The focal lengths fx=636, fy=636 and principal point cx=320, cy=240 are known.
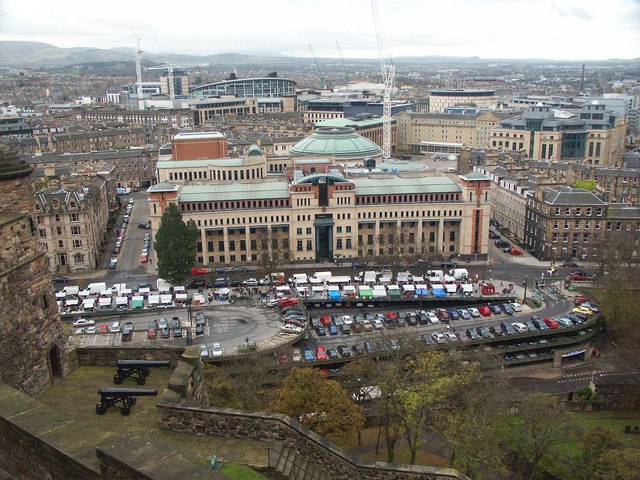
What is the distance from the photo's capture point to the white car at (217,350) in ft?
177

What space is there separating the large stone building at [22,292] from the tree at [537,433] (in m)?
28.1

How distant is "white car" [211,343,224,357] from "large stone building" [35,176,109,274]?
33202 mm

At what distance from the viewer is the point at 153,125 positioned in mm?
166125

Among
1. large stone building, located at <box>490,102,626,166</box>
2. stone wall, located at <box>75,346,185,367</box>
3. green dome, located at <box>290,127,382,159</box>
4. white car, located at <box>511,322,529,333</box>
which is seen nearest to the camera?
stone wall, located at <box>75,346,185,367</box>

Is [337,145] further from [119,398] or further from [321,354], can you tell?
[119,398]

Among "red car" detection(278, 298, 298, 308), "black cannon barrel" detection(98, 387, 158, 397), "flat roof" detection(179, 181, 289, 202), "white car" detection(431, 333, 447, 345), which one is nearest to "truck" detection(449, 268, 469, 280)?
"white car" detection(431, 333, 447, 345)

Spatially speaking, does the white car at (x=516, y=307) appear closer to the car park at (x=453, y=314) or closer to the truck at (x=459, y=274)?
the car park at (x=453, y=314)

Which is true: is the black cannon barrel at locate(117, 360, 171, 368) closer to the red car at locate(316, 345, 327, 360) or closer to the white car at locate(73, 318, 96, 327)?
the red car at locate(316, 345, 327, 360)

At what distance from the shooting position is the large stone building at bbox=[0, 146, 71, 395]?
1731 centimetres

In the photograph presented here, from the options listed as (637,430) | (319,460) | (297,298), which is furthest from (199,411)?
(297,298)

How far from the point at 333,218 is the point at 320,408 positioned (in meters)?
49.2

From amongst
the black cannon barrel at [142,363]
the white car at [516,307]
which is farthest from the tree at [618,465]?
the white car at [516,307]

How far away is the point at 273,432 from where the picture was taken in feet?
54.5

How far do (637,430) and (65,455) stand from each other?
147 ft
